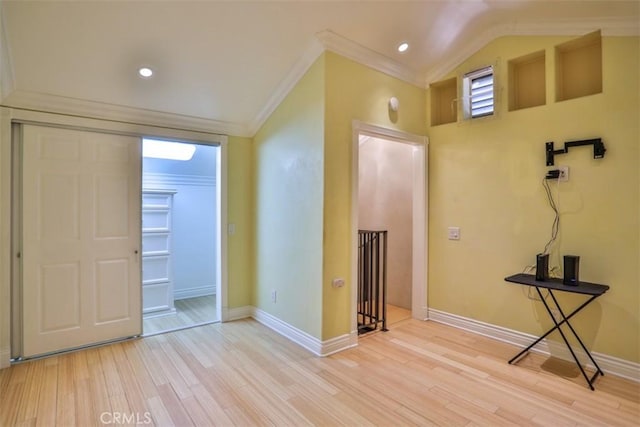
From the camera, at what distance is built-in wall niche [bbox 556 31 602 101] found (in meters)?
2.91

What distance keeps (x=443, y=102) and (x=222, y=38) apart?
264cm

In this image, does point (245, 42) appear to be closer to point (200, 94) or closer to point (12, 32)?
point (200, 94)

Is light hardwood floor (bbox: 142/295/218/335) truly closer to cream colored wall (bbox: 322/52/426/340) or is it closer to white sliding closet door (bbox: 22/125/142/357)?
white sliding closet door (bbox: 22/125/142/357)

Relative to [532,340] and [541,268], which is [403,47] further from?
[532,340]

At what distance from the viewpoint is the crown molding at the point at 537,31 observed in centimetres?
266

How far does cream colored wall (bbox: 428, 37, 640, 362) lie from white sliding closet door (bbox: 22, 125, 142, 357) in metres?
3.37

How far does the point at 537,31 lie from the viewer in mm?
3104

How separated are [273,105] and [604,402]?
3.79 metres

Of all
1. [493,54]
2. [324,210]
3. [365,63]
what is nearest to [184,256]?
[324,210]

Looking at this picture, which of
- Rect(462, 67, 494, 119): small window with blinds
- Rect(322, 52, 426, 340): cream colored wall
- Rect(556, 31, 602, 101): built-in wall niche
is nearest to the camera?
Rect(556, 31, 602, 101): built-in wall niche

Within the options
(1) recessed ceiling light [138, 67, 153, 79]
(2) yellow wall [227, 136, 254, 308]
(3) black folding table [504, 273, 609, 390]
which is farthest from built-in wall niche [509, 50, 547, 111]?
(1) recessed ceiling light [138, 67, 153, 79]

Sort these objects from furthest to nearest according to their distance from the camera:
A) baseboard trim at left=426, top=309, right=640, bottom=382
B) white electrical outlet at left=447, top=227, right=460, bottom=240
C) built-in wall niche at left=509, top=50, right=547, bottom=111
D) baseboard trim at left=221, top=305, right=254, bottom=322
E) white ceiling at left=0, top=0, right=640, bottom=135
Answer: baseboard trim at left=221, top=305, right=254, bottom=322
white electrical outlet at left=447, top=227, right=460, bottom=240
built-in wall niche at left=509, top=50, right=547, bottom=111
baseboard trim at left=426, top=309, right=640, bottom=382
white ceiling at left=0, top=0, right=640, bottom=135

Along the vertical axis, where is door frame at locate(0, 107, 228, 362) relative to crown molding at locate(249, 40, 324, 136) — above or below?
below

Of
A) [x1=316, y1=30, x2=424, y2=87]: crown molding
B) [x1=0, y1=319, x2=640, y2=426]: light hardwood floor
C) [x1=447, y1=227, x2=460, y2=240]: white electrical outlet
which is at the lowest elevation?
[x1=0, y1=319, x2=640, y2=426]: light hardwood floor
